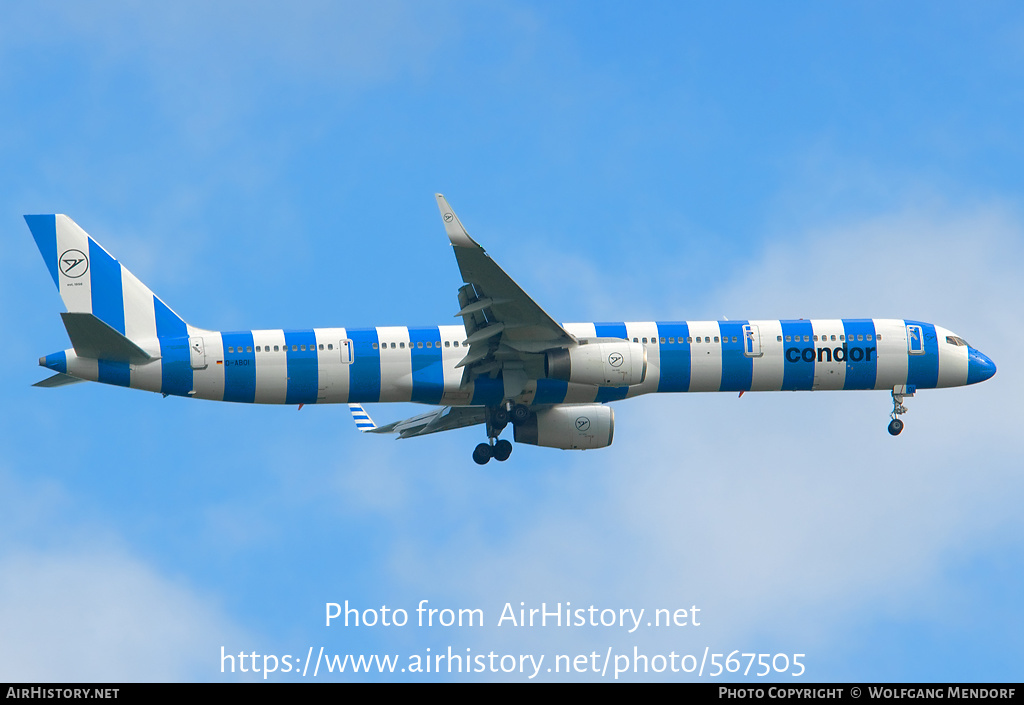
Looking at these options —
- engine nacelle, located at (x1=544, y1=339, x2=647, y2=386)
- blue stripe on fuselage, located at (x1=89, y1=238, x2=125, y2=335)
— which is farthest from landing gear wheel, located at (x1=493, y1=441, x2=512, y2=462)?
blue stripe on fuselage, located at (x1=89, y1=238, x2=125, y2=335)

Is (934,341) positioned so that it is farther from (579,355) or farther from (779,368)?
(579,355)

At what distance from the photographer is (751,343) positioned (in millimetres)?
55625

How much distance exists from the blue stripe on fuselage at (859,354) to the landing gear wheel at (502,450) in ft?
44.7

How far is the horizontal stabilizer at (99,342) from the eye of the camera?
49562 mm

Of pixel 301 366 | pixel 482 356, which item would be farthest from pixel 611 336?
pixel 301 366

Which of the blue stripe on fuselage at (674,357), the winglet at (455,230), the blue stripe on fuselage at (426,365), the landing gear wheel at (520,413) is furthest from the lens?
the landing gear wheel at (520,413)

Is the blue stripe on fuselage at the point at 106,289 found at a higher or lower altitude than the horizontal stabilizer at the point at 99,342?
higher

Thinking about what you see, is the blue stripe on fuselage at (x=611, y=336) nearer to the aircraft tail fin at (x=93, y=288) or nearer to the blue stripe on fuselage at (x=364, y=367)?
the blue stripe on fuselage at (x=364, y=367)

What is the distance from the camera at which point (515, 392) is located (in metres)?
53.6

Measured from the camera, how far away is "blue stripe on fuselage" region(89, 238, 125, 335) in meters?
53.0

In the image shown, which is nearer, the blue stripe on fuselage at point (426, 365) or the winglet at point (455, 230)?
the winglet at point (455, 230)

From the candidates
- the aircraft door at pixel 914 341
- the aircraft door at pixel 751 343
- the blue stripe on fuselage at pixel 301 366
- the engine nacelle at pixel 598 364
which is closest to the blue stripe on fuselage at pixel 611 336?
the engine nacelle at pixel 598 364
